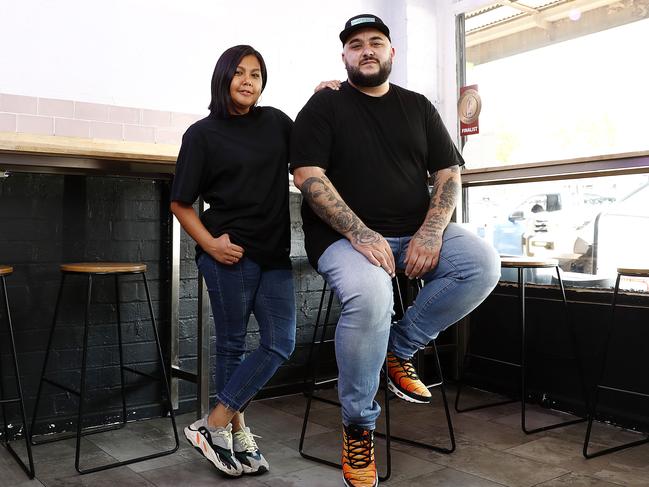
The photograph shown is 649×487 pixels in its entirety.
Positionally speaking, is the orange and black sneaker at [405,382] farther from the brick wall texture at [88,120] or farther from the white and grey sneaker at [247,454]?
the brick wall texture at [88,120]

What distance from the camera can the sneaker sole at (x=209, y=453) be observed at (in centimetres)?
227

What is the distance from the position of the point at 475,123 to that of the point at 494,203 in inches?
19.1

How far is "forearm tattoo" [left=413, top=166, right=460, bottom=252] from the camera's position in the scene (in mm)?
2217

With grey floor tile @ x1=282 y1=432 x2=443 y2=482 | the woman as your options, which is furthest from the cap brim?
grey floor tile @ x1=282 y1=432 x2=443 y2=482

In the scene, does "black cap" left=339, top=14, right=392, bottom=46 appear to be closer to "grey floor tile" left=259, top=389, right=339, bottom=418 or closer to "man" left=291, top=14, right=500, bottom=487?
"man" left=291, top=14, right=500, bottom=487

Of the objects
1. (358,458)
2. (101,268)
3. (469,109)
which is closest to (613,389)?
(358,458)

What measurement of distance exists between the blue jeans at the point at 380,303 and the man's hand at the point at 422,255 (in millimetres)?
39

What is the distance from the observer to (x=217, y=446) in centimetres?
231

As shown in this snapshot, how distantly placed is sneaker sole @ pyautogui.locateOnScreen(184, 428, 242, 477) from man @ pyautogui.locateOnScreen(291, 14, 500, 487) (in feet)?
1.40

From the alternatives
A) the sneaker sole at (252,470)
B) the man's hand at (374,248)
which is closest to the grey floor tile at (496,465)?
the sneaker sole at (252,470)

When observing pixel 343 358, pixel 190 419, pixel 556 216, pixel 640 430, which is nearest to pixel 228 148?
pixel 343 358

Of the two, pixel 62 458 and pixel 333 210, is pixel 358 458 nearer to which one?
pixel 333 210

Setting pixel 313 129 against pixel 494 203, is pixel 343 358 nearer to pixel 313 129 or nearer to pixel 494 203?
pixel 313 129

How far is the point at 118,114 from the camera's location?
9.92 feet
